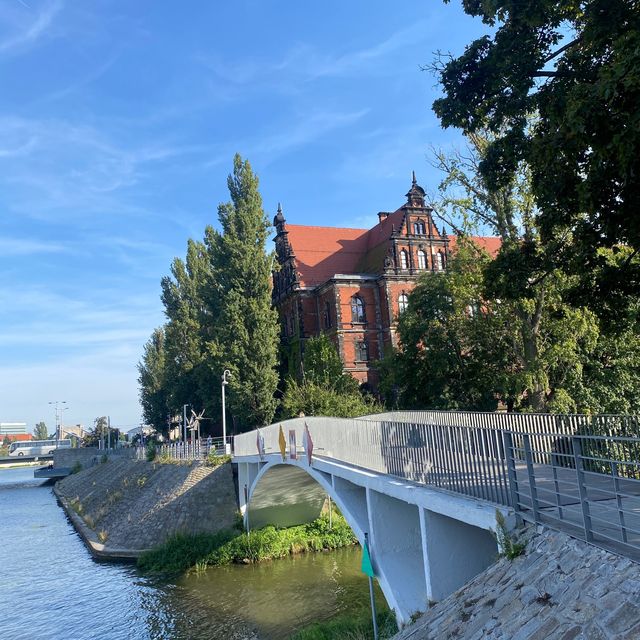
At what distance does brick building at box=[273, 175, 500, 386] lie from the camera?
44.8 meters

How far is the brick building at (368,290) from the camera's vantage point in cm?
4475

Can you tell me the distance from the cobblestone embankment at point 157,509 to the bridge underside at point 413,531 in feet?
41.5

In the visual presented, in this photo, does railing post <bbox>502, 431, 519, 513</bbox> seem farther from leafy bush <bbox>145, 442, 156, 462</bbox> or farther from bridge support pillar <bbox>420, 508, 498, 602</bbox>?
leafy bush <bbox>145, 442, 156, 462</bbox>

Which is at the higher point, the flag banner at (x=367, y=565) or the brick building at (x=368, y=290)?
the brick building at (x=368, y=290)

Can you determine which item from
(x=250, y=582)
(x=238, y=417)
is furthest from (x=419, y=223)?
(x=250, y=582)

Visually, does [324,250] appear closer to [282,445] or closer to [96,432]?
[282,445]

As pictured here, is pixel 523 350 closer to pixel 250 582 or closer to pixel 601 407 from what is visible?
pixel 601 407

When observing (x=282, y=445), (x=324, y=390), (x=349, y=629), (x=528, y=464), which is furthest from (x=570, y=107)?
(x=324, y=390)

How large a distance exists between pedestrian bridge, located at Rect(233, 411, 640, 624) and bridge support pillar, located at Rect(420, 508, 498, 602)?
0.01m

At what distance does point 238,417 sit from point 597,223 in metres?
33.1

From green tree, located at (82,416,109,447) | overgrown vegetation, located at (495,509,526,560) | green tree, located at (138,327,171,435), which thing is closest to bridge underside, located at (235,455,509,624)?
overgrown vegetation, located at (495,509,526,560)

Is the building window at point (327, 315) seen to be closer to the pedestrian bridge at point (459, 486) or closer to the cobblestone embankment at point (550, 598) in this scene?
the pedestrian bridge at point (459, 486)

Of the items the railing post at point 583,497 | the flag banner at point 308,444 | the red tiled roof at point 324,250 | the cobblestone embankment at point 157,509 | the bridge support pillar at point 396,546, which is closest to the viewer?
the railing post at point 583,497

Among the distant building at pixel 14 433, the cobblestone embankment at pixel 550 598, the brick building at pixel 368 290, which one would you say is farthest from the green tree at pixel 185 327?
the distant building at pixel 14 433
